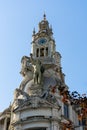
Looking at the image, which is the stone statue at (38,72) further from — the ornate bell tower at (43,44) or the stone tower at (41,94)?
the ornate bell tower at (43,44)

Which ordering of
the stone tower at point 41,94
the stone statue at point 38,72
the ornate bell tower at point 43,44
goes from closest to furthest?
1. the stone tower at point 41,94
2. the stone statue at point 38,72
3. the ornate bell tower at point 43,44

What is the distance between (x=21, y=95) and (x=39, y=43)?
12.4 m

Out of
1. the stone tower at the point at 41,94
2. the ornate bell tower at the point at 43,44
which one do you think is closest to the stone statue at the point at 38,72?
the stone tower at the point at 41,94

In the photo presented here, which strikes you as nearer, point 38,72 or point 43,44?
point 38,72

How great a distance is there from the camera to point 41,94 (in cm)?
4328

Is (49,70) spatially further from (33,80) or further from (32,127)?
(32,127)

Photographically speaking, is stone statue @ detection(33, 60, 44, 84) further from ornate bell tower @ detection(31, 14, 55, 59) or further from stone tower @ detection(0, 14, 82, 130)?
ornate bell tower @ detection(31, 14, 55, 59)

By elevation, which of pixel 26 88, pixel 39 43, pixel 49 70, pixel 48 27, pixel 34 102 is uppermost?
pixel 48 27

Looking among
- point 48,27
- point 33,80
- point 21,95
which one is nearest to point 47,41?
point 48,27

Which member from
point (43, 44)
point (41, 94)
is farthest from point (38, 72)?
point (43, 44)

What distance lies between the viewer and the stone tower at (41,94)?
40.4 meters

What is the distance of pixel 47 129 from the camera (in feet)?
131

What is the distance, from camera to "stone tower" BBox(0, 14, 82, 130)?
133 feet

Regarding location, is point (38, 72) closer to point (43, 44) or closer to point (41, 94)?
point (41, 94)
